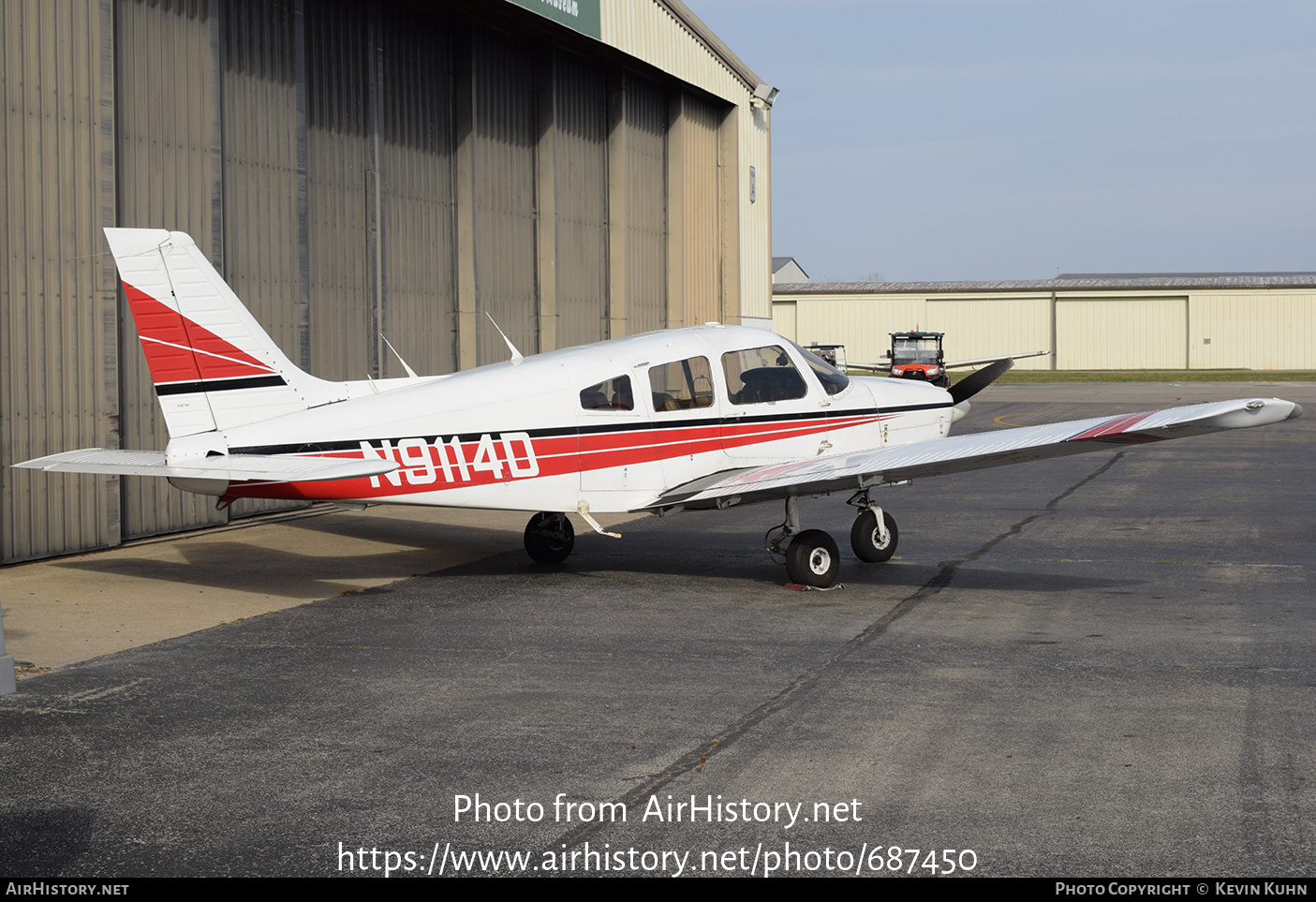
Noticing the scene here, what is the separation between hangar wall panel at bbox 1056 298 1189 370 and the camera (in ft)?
259

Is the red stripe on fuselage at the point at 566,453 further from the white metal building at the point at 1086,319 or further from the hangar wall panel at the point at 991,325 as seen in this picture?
the white metal building at the point at 1086,319

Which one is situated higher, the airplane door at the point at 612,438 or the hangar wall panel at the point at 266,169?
the hangar wall panel at the point at 266,169

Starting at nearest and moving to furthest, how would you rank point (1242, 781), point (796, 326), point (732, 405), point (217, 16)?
1. point (1242, 781)
2. point (732, 405)
3. point (217, 16)
4. point (796, 326)

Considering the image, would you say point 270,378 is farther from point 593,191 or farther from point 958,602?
point 593,191

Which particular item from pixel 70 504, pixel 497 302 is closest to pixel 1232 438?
pixel 497 302

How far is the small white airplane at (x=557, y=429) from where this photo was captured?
32.0 ft

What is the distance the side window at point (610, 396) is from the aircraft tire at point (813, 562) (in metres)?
1.94

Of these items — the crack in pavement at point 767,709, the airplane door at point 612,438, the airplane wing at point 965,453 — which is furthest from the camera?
the airplane door at point 612,438

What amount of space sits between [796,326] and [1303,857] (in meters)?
81.9

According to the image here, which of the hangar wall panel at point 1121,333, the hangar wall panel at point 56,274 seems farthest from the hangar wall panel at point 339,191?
the hangar wall panel at point 1121,333

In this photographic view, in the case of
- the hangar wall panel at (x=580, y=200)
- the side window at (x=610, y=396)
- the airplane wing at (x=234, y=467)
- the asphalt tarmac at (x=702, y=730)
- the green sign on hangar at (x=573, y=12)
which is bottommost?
the asphalt tarmac at (x=702, y=730)

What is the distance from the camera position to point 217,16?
50.1 feet

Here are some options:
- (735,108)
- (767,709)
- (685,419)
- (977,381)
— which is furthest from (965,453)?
(735,108)

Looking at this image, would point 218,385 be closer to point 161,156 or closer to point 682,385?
point 682,385
